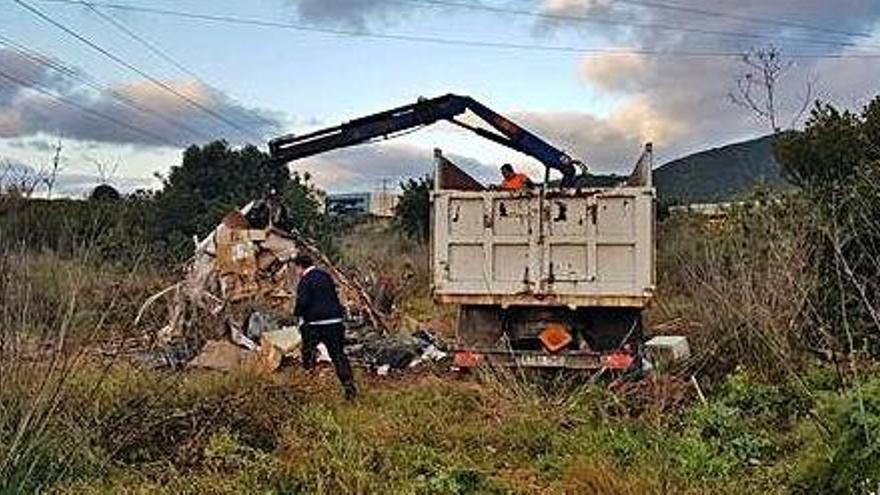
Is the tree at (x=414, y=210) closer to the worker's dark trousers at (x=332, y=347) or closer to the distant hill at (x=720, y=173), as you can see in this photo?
the distant hill at (x=720, y=173)

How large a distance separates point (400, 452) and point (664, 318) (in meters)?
9.19

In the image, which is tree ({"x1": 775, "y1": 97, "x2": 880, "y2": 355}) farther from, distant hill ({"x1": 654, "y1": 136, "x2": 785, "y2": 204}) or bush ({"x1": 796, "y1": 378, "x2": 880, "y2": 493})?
distant hill ({"x1": 654, "y1": 136, "x2": 785, "y2": 204})

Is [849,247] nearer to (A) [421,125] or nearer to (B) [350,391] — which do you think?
(B) [350,391]

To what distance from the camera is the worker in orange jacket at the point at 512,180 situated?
1320cm

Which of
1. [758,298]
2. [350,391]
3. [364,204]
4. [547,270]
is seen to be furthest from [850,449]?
[364,204]

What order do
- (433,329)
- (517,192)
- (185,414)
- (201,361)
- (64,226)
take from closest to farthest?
1. (64,226)
2. (185,414)
3. (517,192)
4. (201,361)
5. (433,329)

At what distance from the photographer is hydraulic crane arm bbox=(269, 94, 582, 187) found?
16.7 meters

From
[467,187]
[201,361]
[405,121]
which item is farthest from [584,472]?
[405,121]

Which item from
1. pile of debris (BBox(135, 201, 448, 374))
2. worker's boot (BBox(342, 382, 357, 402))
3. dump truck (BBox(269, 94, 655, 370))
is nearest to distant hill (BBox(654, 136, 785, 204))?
pile of debris (BBox(135, 201, 448, 374))

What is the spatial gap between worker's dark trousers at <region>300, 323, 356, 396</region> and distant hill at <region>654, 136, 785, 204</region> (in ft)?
28.5

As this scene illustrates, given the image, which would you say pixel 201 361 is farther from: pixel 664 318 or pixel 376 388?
pixel 664 318

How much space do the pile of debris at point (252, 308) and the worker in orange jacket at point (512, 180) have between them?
2.99m

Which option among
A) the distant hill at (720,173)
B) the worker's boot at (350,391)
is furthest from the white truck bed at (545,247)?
the distant hill at (720,173)

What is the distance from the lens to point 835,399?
283 inches
